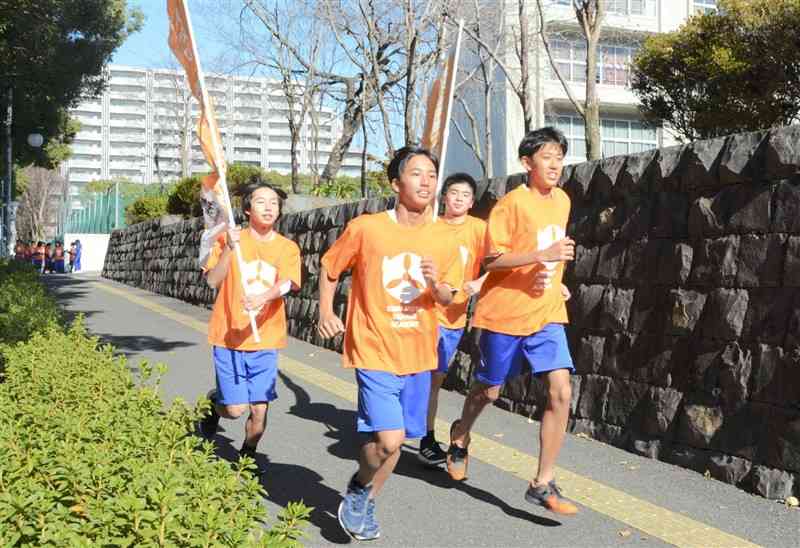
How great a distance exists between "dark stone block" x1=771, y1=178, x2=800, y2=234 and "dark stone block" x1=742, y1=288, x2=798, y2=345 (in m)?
0.34

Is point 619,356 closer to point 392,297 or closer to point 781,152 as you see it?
point 781,152

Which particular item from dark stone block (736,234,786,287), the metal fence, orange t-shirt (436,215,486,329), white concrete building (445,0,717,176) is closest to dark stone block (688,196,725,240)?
dark stone block (736,234,786,287)

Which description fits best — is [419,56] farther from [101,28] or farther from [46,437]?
[46,437]

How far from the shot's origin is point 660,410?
620cm

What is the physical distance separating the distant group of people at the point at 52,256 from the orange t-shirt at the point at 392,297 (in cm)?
3955

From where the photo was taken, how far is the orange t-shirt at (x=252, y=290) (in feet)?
18.0

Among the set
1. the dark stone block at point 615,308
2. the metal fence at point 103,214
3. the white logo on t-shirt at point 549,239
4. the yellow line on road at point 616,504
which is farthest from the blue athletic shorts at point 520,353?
the metal fence at point 103,214

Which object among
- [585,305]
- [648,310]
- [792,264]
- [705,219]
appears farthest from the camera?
[585,305]

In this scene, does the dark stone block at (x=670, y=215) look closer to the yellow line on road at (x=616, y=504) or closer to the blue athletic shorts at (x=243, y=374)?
the yellow line on road at (x=616, y=504)

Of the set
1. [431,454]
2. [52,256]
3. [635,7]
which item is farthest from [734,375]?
[52,256]

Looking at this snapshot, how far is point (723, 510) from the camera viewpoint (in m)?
5.08

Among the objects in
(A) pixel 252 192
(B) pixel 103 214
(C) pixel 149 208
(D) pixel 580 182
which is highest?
(B) pixel 103 214

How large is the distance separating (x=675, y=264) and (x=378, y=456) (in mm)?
2823

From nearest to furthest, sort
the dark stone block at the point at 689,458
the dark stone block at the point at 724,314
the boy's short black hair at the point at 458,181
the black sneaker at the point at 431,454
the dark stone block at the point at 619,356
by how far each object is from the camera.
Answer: the dark stone block at the point at 724,314
the dark stone block at the point at 689,458
the black sneaker at the point at 431,454
the boy's short black hair at the point at 458,181
the dark stone block at the point at 619,356
